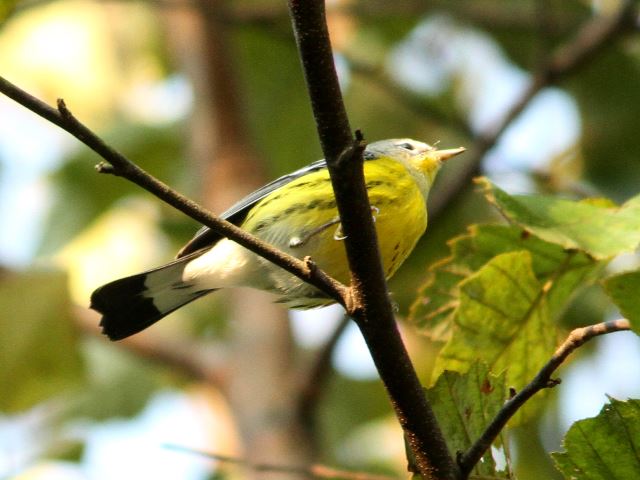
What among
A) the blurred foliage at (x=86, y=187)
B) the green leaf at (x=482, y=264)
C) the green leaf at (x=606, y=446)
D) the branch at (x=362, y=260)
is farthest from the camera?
the blurred foliage at (x=86, y=187)

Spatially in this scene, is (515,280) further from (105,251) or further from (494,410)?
(105,251)

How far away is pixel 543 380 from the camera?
5.01 feet

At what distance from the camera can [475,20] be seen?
5082 millimetres

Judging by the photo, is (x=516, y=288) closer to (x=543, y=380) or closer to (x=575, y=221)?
(x=575, y=221)

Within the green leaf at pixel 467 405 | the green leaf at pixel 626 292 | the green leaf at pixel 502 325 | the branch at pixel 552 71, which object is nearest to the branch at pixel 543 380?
the green leaf at pixel 626 292

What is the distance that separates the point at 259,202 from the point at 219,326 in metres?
3.58

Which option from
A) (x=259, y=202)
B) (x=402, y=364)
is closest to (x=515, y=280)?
(x=402, y=364)

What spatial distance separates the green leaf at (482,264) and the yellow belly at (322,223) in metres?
0.36

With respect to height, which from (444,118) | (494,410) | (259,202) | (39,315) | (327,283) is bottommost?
(494,410)

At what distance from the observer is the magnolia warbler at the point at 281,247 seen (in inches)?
109

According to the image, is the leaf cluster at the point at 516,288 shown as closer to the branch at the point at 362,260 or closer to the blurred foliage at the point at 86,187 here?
Result: the branch at the point at 362,260

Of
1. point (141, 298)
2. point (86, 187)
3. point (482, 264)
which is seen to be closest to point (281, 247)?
point (141, 298)

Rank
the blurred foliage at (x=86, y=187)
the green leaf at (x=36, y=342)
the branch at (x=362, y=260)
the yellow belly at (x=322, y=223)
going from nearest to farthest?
the branch at (x=362, y=260) → the yellow belly at (x=322, y=223) → the green leaf at (x=36, y=342) → the blurred foliage at (x=86, y=187)

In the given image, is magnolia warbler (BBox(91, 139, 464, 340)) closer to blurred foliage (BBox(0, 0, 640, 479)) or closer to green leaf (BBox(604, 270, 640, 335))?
blurred foliage (BBox(0, 0, 640, 479))
